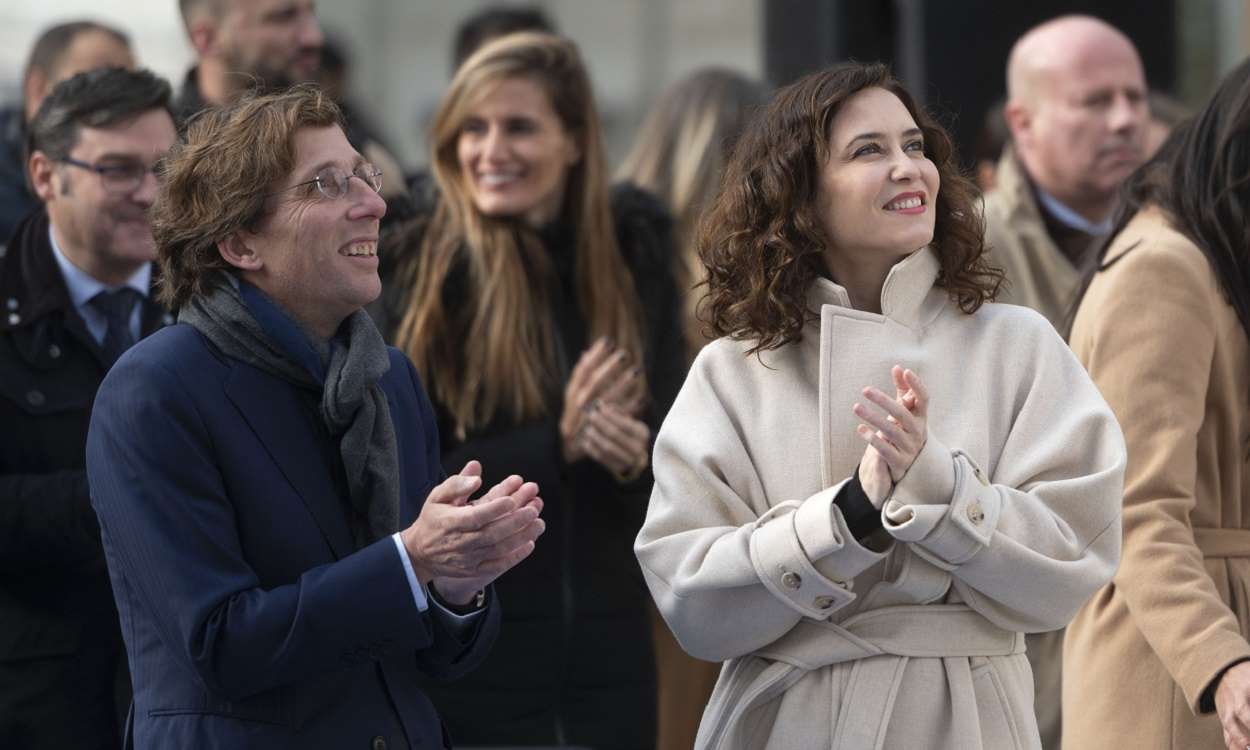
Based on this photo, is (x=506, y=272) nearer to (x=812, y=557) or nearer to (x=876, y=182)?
(x=876, y=182)

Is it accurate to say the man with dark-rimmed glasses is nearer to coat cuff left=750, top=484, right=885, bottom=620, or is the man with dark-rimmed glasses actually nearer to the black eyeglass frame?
the black eyeglass frame

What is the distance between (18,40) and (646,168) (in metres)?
6.37

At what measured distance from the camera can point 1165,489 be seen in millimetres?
3818

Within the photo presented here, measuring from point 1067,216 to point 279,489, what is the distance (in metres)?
3.43

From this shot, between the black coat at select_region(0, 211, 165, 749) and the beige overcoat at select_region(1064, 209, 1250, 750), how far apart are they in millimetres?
2069

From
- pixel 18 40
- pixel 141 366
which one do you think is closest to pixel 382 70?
pixel 18 40

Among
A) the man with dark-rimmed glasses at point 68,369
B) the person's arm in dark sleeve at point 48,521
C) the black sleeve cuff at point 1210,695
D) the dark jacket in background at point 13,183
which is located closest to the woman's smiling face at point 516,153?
the man with dark-rimmed glasses at point 68,369

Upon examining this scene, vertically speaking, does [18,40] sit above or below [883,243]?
below

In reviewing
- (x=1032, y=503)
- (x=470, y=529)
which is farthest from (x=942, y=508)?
(x=470, y=529)

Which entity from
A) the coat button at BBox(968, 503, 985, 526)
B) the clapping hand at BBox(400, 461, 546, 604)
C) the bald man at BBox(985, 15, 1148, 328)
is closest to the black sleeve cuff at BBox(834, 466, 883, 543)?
the coat button at BBox(968, 503, 985, 526)

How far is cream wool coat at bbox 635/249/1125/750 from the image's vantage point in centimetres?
318

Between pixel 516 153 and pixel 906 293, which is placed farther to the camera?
pixel 516 153

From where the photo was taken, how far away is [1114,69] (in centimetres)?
604

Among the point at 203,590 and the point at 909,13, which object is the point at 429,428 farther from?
the point at 909,13
